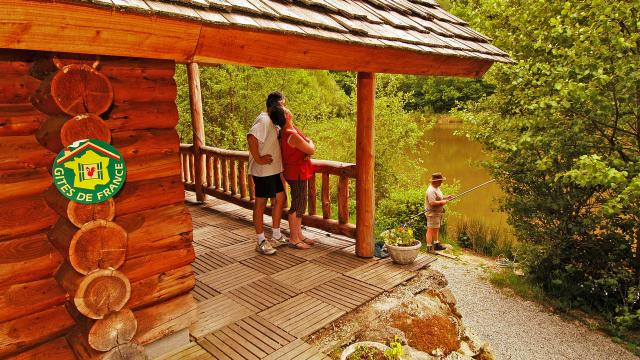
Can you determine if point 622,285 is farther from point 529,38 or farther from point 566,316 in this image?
point 529,38

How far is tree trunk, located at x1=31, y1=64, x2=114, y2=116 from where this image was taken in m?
2.24

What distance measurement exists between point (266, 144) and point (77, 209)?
243 centimetres

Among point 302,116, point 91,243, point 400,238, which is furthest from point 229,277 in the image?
point 302,116

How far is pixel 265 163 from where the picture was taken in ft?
15.0

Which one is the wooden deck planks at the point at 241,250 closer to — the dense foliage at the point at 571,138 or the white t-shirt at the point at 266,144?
the white t-shirt at the point at 266,144

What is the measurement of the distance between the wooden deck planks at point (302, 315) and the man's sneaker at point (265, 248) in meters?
1.12

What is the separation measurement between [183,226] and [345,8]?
7.00 ft

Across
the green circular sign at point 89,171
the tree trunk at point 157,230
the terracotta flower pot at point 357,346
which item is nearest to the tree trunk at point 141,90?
the green circular sign at point 89,171

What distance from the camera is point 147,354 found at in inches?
116

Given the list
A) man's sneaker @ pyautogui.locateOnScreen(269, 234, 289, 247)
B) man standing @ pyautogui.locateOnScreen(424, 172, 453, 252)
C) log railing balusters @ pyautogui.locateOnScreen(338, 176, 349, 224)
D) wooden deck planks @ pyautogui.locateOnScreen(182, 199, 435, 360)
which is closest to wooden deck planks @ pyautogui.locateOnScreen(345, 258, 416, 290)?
wooden deck planks @ pyautogui.locateOnScreen(182, 199, 435, 360)

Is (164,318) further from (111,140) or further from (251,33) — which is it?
(251,33)

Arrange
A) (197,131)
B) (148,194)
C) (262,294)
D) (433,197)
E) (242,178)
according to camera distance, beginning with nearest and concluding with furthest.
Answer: (148,194) → (262,294) → (242,178) → (197,131) → (433,197)

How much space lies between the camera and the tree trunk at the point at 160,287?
9.25ft

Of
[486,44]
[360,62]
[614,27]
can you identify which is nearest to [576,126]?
[614,27]
